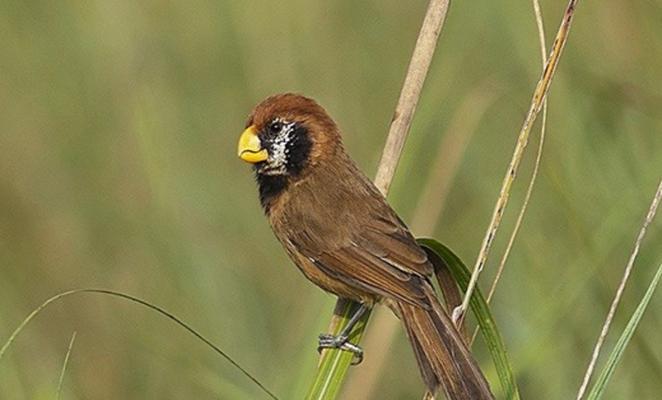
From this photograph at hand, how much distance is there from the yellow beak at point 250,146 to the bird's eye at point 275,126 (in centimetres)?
4

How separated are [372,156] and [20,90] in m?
1.42

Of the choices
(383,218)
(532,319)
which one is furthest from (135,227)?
(532,319)

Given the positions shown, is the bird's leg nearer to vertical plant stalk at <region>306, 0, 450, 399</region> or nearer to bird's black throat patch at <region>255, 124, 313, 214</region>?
vertical plant stalk at <region>306, 0, 450, 399</region>

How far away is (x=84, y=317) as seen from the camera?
469 centimetres

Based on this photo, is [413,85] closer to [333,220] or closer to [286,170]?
[333,220]

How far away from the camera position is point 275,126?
3.61m

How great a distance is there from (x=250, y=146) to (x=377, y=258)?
45 cm

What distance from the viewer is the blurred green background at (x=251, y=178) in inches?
138

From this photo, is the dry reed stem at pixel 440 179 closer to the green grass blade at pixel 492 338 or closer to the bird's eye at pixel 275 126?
the bird's eye at pixel 275 126

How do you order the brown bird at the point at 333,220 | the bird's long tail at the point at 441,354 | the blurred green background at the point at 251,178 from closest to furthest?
the bird's long tail at the point at 441,354 < the brown bird at the point at 333,220 < the blurred green background at the point at 251,178

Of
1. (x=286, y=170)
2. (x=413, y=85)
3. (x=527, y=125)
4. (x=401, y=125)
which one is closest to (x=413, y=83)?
(x=413, y=85)

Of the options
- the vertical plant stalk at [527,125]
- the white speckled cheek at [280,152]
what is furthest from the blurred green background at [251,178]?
the vertical plant stalk at [527,125]

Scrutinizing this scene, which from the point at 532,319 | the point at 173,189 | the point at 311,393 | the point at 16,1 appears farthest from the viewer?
the point at 16,1

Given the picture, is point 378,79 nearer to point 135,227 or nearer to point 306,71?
point 306,71
